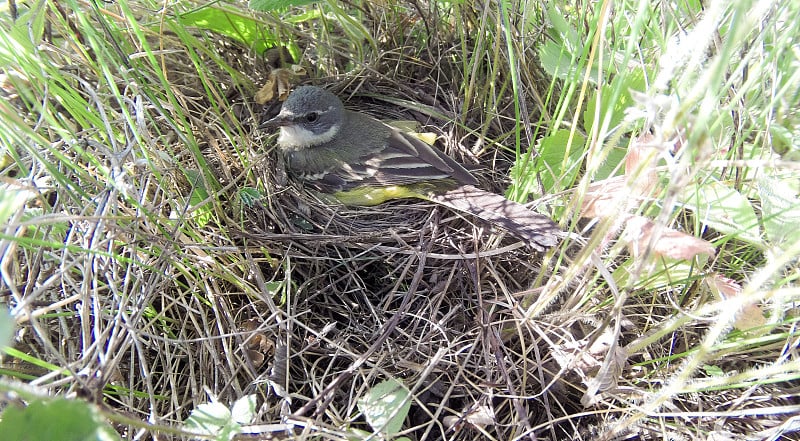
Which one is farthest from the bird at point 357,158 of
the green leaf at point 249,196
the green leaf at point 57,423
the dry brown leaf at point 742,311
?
the green leaf at point 57,423

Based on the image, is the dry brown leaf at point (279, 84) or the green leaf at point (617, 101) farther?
the dry brown leaf at point (279, 84)

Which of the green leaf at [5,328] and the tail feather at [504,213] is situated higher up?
the green leaf at [5,328]

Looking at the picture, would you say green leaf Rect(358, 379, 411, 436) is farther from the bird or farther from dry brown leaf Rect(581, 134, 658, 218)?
the bird

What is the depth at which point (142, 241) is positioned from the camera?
232cm

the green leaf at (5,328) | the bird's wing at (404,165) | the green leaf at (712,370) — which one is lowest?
the green leaf at (712,370)

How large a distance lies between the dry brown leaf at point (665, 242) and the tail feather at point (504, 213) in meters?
0.49

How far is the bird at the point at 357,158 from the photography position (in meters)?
3.17

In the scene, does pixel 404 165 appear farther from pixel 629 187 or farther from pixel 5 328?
pixel 5 328

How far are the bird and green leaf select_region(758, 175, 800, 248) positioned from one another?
51.8 inches

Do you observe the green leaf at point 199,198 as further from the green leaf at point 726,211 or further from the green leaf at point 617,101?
the green leaf at point 726,211

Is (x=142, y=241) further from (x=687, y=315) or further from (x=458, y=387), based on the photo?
(x=687, y=315)

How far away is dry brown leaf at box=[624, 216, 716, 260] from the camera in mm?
1508

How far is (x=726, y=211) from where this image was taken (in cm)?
186

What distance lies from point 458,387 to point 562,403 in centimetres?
44
